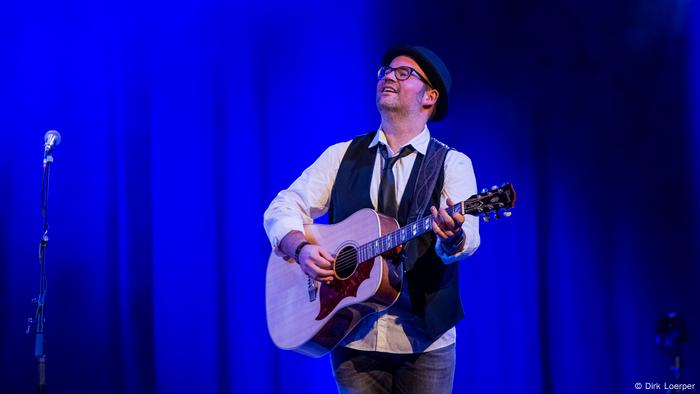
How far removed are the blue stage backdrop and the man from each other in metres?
1.30

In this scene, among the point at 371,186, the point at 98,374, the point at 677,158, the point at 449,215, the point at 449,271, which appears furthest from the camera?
the point at 98,374

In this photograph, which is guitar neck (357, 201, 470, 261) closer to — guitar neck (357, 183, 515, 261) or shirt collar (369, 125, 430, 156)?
guitar neck (357, 183, 515, 261)

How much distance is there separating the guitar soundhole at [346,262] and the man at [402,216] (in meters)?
0.03

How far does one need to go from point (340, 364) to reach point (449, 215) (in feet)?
2.55

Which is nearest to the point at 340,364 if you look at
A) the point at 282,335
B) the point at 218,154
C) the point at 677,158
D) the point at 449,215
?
the point at 282,335

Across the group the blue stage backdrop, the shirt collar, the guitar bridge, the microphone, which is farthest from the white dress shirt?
the microphone

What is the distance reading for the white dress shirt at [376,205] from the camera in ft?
8.58

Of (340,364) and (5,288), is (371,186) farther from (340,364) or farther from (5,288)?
(5,288)

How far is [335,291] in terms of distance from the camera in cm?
271

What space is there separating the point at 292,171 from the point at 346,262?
69.9 inches

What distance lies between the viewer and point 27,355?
4.43m

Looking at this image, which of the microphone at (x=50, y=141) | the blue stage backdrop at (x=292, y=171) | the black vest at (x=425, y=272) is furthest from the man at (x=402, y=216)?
the microphone at (x=50, y=141)

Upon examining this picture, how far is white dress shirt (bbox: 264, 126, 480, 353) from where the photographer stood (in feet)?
8.58

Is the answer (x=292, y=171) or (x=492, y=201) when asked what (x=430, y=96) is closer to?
(x=492, y=201)
